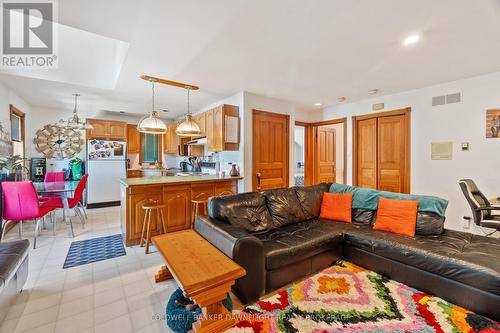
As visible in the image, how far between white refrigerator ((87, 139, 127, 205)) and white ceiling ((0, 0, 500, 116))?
174 cm

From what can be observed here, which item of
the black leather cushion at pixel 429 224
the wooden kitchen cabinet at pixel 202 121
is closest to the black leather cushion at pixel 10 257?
the wooden kitchen cabinet at pixel 202 121

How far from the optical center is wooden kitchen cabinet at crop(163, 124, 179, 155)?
689cm

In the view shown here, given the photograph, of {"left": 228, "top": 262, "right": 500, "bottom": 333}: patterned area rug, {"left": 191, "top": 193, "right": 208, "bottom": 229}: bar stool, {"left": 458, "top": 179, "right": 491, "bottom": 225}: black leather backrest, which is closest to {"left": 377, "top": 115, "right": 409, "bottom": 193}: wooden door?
{"left": 458, "top": 179, "right": 491, "bottom": 225}: black leather backrest

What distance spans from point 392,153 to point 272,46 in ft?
11.4

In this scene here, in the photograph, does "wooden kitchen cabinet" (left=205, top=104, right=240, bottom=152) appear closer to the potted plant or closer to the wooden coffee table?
the wooden coffee table

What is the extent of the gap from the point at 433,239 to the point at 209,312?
2397 millimetres

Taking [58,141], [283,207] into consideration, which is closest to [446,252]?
[283,207]

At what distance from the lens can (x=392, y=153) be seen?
4.58 meters

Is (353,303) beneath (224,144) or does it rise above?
beneath

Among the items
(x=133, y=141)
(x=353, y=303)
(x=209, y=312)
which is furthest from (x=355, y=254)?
(x=133, y=141)

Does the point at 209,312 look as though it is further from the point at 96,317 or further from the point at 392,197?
the point at 392,197

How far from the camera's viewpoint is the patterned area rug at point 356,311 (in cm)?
173

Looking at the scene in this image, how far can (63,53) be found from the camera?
3232 mm

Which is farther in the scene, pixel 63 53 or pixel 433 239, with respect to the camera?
pixel 63 53
